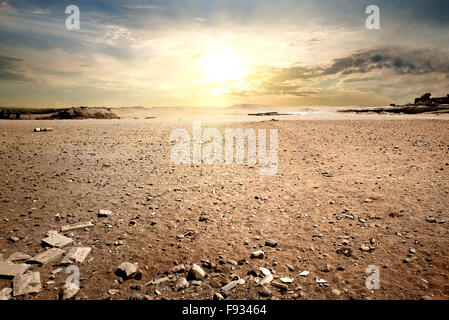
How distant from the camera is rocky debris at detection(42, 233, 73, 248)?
4.32 metres

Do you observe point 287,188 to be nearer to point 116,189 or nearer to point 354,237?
point 354,237

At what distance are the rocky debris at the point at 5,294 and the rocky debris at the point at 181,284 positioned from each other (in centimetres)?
219

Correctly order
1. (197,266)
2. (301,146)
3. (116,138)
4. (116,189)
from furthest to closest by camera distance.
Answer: (116,138) → (301,146) → (116,189) → (197,266)

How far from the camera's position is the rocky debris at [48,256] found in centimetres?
389

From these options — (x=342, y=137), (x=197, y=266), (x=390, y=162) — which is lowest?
(x=197, y=266)

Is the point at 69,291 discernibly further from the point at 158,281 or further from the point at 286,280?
the point at 286,280

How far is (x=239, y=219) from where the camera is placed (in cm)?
539

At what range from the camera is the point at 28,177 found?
7527 mm

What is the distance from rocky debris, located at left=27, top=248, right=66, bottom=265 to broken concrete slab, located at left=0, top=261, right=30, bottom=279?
14cm

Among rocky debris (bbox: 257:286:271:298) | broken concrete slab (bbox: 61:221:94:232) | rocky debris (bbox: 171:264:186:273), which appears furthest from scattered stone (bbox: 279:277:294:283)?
broken concrete slab (bbox: 61:221:94:232)

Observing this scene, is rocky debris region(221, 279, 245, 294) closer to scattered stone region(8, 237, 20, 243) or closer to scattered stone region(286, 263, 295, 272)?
scattered stone region(286, 263, 295, 272)

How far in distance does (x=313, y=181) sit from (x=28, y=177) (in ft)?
29.3

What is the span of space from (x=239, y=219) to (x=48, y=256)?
140 inches

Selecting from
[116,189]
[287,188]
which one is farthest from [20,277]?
[287,188]
